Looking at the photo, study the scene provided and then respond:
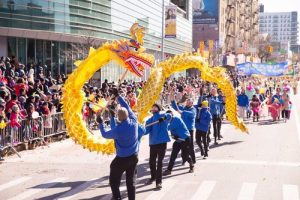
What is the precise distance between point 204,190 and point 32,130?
6.50 meters

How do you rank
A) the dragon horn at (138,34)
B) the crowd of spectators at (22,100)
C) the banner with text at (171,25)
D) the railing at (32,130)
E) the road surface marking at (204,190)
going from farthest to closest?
the banner with text at (171,25) < the crowd of spectators at (22,100) < the railing at (32,130) < the dragon horn at (138,34) < the road surface marking at (204,190)

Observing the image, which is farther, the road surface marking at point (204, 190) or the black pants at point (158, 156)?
the black pants at point (158, 156)

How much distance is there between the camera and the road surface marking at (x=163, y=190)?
29.0ft

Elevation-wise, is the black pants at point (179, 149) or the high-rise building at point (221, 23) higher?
the high-rise building at point (221, 23)

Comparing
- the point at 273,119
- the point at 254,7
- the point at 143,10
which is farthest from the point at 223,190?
the point at 254,7

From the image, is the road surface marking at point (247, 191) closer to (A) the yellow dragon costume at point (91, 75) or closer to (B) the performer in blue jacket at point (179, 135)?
(B) the performer in blue jacket at point (179, 135)

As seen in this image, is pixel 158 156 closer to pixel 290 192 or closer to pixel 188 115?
pixel 188 115

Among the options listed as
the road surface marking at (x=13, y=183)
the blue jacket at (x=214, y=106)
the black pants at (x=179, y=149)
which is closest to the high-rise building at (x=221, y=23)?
the blue jacket at (x=214, y=106)

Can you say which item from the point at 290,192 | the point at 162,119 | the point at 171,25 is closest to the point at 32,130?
the point at 162,119

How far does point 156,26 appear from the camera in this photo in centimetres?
5503

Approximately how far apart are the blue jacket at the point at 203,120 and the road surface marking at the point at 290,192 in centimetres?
337

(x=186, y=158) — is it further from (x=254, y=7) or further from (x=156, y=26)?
(x=254, y=7)

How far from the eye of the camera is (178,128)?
34.6 feet

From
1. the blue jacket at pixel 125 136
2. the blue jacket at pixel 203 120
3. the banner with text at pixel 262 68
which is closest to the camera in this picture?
the blue jacket at pixel 125 136
